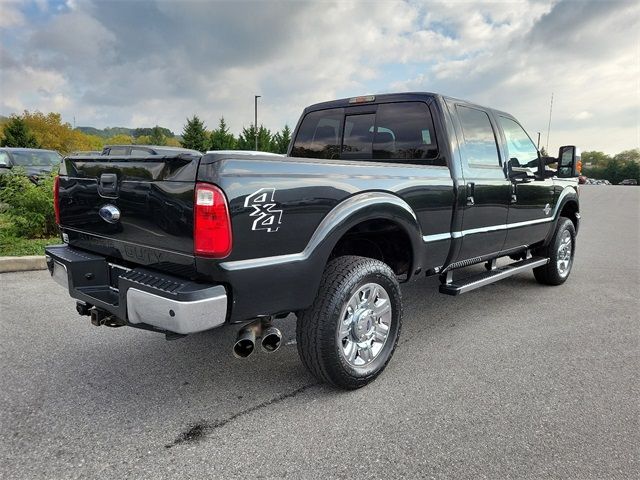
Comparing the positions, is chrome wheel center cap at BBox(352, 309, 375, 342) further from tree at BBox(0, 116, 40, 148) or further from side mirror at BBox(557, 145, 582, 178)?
tree at BBox(0, 116, 40, 148)

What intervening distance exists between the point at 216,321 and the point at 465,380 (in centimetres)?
182

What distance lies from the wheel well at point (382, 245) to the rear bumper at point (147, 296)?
1253 millimetres

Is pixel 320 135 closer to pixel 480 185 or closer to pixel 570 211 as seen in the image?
pixel 480 185

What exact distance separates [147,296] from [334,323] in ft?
3.48

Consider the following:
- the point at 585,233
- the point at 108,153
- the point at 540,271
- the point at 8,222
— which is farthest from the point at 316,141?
the point at 585,233

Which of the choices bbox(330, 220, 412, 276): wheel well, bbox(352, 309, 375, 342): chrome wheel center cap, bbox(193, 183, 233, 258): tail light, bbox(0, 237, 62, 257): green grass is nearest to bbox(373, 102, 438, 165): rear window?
bbox(330, 220, 412, 276): wheel well

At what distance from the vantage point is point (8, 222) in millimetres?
7473

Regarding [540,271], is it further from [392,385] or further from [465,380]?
[392,385]

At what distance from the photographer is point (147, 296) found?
2.34m

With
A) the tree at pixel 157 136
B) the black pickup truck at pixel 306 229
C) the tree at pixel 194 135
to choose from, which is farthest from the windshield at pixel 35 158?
the tree at pixel 157 136

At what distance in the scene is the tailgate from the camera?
235 cm

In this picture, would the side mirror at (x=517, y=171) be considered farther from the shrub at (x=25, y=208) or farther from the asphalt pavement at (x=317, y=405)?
the shrub at (x=25, y=208)

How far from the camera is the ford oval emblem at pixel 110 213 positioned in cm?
271

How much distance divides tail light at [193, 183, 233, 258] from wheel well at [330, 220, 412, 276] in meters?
1.15
